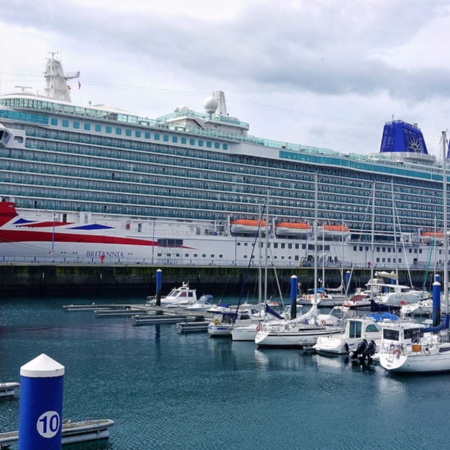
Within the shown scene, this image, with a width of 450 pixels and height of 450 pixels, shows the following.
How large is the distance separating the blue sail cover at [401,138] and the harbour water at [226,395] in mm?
57380

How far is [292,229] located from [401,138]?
89.6 ft

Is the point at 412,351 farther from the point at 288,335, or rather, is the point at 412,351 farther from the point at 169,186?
the point at 169,186

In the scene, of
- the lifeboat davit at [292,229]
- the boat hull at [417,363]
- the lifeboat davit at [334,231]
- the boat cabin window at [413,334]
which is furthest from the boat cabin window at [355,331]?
the lifeboat davit at [334,231]

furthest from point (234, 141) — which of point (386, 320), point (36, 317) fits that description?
point (386, 320)

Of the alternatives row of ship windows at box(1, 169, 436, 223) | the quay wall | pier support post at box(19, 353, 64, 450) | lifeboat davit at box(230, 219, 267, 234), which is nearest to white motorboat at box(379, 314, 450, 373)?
pier support post at box(19, 353, 64, 450)

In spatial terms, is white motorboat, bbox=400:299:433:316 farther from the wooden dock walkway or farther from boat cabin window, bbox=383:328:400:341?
the wooden dock walkway

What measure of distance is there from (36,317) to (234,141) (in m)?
31.3

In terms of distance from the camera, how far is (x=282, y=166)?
226 ft

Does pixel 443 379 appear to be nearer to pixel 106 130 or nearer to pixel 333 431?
pixel 333 431

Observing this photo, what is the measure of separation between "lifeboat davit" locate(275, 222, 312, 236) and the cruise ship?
0.41 ft

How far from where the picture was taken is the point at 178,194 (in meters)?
61.0

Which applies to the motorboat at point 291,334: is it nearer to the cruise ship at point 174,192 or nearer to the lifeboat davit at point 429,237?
the cruise ship at point 174,192

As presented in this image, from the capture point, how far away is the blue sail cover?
275 ft

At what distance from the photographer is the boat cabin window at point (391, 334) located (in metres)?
26.9
